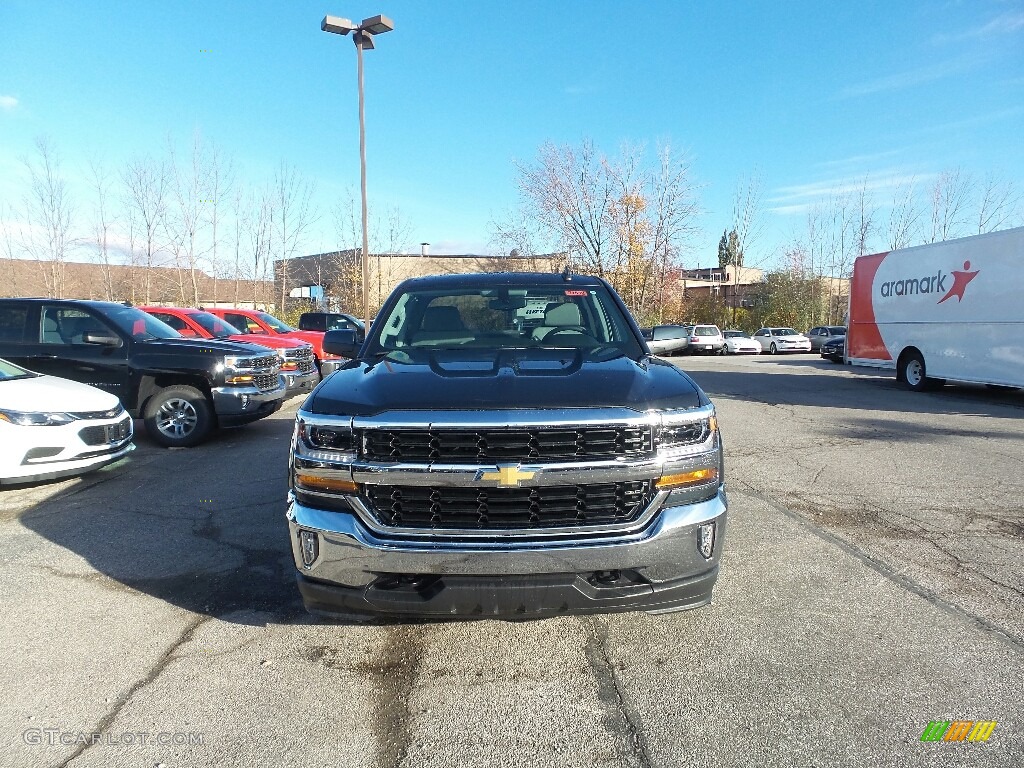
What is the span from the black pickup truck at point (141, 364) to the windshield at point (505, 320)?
4.30 metres

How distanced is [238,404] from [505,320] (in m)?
4.94

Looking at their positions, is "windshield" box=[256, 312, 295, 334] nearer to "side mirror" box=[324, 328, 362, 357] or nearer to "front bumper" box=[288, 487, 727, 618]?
"side mirror" box=[324, 328, 362, 357]

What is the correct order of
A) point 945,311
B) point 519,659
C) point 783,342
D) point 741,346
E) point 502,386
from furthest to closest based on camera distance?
point 783,342
point 741,346
point 945,311
point 519,659
point 502,386

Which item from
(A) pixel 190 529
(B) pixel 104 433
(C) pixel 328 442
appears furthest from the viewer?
(B) pixel 104 433

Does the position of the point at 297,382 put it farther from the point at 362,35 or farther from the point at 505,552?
the point at 362,35

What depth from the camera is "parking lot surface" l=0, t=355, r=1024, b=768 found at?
7.59 feet

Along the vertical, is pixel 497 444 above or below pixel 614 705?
above

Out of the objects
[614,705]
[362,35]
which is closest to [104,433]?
[614,705]

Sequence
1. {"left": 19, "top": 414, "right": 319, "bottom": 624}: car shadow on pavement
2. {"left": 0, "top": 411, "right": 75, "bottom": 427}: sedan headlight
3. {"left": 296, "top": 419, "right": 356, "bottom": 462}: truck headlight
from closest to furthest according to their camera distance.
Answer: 1. {"left": 296, "top": 419, "right": 356, "bottom": 462}: truck headlight
2. {"left": 19, "top": 414, "right": 319, "bottom": 624}: car shadow on pavement
3. {"left": 0, "top": 411, "right": 75, "bottom": 427}: sedan headlight

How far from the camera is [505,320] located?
13.3 feet

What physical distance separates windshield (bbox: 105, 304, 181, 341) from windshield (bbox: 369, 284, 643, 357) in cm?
518

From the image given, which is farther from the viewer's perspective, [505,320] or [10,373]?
[10,373]

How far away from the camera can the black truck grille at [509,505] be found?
254 cm

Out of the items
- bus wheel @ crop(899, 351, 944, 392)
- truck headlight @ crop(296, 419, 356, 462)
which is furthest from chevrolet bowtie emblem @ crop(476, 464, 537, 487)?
bus wheel @ crop(899, 351, 944, 392)
